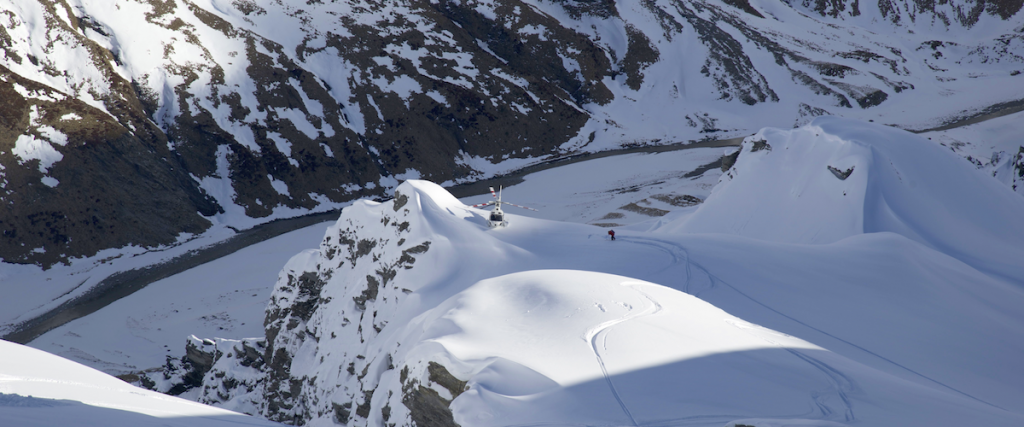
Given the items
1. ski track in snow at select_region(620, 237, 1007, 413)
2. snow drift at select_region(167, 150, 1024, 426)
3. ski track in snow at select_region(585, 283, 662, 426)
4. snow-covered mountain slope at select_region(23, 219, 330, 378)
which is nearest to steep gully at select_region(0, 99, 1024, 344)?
snow-covered mountain slope at select_region(23, 219, 330, 378)

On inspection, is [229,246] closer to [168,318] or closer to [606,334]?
[168,318]

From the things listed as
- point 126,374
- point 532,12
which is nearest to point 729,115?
point 532,12

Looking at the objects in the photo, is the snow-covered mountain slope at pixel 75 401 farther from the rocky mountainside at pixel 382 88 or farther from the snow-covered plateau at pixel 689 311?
the rocky mountainside at pixel 382 88

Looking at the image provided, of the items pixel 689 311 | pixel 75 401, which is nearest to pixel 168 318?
pixel 75 401

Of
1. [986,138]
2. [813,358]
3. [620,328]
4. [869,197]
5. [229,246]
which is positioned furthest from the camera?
[986,138]

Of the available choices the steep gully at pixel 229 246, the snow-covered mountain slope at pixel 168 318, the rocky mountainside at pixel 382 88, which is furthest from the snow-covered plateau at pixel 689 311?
the rocky mountainside at pixel 382 88

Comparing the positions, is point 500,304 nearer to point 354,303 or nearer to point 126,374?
point 354,303
